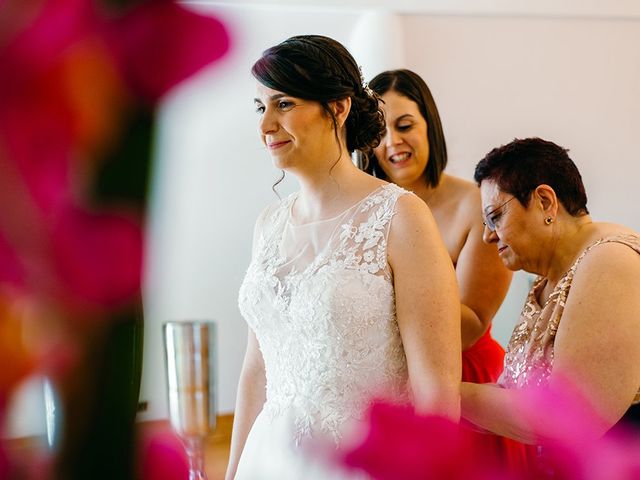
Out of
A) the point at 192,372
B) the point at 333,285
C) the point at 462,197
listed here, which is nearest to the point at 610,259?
the point at 333,285

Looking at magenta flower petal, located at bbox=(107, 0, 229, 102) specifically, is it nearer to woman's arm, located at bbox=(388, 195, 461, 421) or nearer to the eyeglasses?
woman's arm, located at bbox=(388, 195, 461, 421)

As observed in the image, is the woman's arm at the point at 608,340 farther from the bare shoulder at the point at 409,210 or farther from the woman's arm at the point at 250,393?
the woman's arm at the point at 250,393

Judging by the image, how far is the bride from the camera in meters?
1.48

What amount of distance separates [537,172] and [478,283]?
0.51 metres

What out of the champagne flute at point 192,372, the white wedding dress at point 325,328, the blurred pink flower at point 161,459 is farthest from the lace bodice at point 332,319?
the blurred pink flower at point 161,459

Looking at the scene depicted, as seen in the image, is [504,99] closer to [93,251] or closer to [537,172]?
[537,172]

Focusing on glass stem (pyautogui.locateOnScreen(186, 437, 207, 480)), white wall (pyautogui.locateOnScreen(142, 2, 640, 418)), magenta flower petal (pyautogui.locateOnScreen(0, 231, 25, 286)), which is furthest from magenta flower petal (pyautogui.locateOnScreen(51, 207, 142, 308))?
white wall (pyautogui.locateOnScreen(142, 2, 640, 418))

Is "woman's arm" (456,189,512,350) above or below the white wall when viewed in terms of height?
below

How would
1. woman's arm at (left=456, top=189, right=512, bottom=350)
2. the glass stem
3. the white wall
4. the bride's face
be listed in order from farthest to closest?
the white wall → woman's arm at (left=456, top=189, right=512, bottom=350) → the bride's face → the glass stem

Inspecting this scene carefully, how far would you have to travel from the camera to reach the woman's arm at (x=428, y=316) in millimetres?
1433

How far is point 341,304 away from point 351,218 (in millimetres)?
193


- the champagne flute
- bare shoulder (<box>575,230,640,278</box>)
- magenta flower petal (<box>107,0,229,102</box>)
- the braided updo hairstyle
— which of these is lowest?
the champagne flute

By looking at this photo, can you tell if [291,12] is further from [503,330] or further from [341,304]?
[341,304]

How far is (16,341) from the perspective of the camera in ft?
0.39
